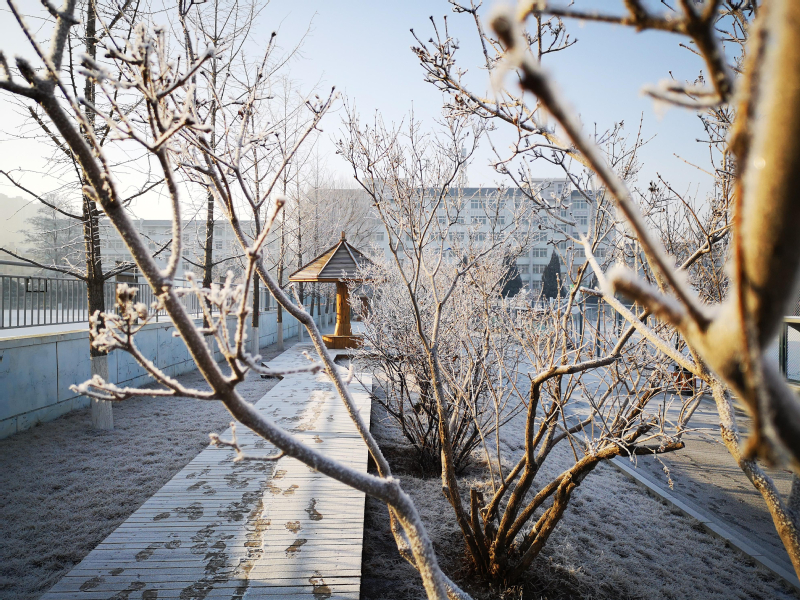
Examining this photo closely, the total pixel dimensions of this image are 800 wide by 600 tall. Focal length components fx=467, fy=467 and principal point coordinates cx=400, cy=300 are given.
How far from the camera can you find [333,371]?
5.63 feet

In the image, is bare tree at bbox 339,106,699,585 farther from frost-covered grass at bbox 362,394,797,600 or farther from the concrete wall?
the concrete wall

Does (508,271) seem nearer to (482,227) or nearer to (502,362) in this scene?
(502,362)

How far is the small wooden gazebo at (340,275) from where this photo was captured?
13750mm

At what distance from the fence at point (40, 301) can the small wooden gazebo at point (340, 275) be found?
552 cm

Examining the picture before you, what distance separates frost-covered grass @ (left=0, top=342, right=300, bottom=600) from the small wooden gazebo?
6.11 meters

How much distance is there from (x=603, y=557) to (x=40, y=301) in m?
8.83

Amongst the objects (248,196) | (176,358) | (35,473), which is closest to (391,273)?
(176,358)

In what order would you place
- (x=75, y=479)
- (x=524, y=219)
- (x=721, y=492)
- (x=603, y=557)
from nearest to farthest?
1. (x=603, y=557)
2. (x=75, y=479)
3. (x=524, y=219)
4. (x=721, y=492)

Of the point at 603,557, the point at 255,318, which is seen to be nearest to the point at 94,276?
the point at 603,557

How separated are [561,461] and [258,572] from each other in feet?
16.5

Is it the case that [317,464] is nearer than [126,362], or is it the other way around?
[317,464]

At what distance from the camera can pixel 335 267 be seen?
14039 millimetres

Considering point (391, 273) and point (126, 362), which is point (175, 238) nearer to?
point (126, 362)

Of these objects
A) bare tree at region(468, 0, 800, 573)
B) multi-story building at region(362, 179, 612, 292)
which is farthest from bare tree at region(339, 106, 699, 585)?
bare tree at region(468, 0, 800, 573)
